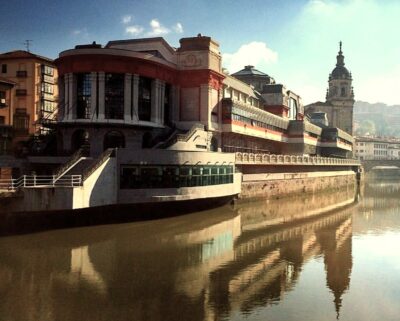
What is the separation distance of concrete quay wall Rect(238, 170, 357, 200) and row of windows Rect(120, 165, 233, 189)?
1377 cm

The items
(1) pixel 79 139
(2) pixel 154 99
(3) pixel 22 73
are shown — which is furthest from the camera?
(3) pixel 22 73

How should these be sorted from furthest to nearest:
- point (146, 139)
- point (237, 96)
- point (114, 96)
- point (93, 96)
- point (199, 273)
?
1. point (237, 96)
2. point (146, 139)
3. point (114, 96)
4. point (93, 96)
5. point (199, 273)

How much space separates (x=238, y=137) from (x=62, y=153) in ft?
109

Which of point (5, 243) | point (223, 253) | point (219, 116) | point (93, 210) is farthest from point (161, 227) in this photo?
point (219, 116)

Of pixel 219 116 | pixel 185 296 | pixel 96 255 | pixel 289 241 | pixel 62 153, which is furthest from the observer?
pixel 219 116

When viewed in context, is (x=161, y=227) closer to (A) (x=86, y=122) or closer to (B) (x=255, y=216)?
(B) (x=255, y=216)

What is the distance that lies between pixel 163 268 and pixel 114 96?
30964 mm

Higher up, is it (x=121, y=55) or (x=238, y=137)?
(x=121, y=55)

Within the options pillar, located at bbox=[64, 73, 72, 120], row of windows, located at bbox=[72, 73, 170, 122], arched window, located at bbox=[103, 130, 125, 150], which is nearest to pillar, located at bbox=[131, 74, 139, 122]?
row of windows, located at bbox=[72, 73, 170, 122]

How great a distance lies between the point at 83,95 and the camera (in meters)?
51.8

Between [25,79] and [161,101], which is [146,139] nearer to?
[161,101]

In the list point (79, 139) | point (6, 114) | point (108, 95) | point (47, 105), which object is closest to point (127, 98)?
point (108, 95)

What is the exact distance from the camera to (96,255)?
28.1m

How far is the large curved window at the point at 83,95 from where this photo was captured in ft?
169
